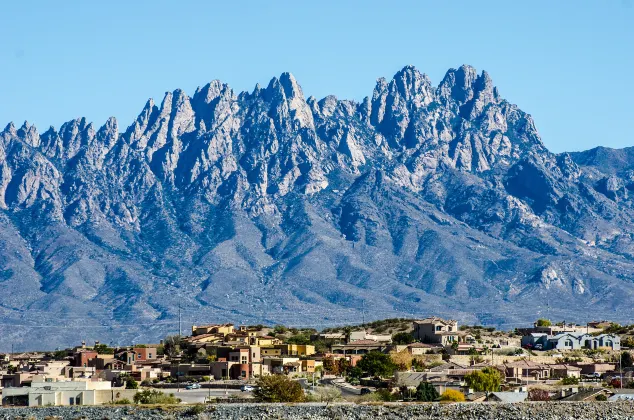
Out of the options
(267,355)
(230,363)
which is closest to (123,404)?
(230,363)

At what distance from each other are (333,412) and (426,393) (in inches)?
506

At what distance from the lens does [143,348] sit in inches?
4540

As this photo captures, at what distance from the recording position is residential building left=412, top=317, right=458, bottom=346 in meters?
122

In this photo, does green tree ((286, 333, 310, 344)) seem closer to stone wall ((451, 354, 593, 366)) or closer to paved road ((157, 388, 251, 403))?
stone wall ((451, 354, 593, 366))

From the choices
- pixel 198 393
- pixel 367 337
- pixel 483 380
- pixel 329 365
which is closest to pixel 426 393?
pixel 483 380

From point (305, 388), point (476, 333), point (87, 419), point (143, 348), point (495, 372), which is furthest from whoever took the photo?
point (476, 333)

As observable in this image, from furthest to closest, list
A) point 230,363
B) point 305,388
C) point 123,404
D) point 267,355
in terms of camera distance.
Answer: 1. point 267,355
2. point 230,363
3. point 305,388
4. point 123,404

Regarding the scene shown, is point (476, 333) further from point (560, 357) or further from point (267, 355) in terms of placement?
point (267, 355)

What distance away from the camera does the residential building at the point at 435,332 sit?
122188 mm

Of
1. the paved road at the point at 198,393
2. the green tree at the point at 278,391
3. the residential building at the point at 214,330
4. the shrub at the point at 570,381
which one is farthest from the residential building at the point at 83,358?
the green tree at the point at 278,391

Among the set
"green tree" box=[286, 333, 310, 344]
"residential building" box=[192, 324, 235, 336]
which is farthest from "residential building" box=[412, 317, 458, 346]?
"residential building" box=[192, 324, 235, 336]

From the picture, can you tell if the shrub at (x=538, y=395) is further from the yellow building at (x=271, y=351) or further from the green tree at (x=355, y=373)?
the yellow building at (x=271, y=351)

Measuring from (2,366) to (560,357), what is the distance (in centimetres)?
3878

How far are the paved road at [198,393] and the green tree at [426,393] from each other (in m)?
8.48
